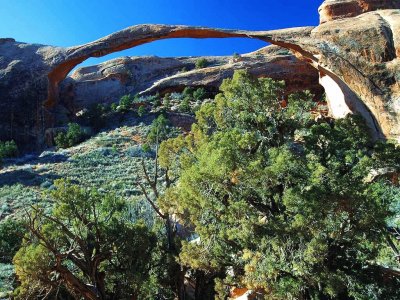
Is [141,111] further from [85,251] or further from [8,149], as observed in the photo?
[85,251]

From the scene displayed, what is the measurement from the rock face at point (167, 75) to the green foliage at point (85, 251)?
23752 mm

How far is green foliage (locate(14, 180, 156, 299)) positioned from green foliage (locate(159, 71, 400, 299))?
1502mm

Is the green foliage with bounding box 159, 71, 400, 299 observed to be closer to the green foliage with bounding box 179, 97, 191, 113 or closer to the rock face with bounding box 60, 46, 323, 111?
the green foliage with bounding box 179, 97, 191, 113

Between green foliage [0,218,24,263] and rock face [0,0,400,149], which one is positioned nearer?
rock face [0,0,400,149]

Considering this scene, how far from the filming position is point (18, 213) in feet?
59.0

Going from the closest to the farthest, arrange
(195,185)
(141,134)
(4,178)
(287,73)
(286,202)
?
(286,202) → (195,185) → (4,178) → (141,134) → (287,73)

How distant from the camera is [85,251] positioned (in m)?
8.81

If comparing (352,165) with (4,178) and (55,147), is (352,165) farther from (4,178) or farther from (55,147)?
(55,147)

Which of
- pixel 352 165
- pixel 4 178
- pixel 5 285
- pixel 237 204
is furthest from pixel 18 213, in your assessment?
pixel 352 165

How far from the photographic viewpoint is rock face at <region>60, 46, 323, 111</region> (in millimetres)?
32125

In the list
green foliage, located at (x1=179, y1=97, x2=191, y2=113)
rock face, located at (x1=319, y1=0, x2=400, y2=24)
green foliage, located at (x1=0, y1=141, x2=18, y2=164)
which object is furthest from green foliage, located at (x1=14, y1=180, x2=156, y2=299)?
green foliage, located at (x1=179, y1=97, x2=191, y2=113)

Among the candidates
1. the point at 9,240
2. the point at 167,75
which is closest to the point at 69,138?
the point at 167,75

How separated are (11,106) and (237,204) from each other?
25.3 meters

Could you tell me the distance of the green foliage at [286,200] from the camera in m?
7.20
